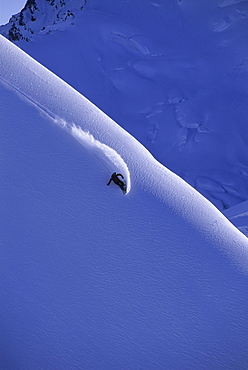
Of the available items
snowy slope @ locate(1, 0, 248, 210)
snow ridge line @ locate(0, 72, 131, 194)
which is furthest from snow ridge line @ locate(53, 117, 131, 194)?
snowy slope @ locate(1, 0, 248, 210)

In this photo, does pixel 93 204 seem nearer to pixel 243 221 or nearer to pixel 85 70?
pixel 243 221

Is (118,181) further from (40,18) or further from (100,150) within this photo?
(40,18)

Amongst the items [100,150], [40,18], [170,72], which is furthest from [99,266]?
[40,18]

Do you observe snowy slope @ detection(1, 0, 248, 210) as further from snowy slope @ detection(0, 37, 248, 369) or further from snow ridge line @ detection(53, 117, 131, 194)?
snowy slope @ detection(0, 37, 248, 369)

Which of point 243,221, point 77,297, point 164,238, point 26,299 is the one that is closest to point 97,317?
point 77,297

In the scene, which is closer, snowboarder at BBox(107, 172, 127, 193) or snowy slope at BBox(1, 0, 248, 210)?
snowboarder at BBox(107, 172, 127, 193)

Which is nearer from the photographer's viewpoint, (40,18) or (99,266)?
(99,266)
